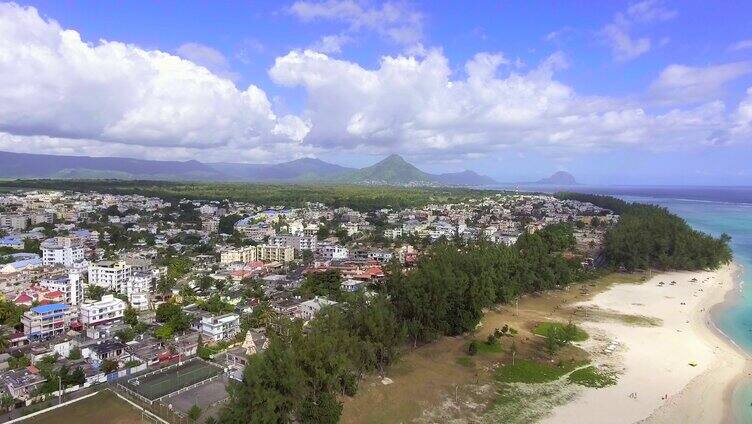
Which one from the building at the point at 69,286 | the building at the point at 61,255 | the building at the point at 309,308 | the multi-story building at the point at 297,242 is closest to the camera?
the building at the point at 309,308

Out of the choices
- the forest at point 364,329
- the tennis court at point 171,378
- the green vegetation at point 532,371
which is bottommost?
the tennis court at point 171,378

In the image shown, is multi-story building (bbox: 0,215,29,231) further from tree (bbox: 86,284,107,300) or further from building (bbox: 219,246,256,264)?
tree (bbox: 86,284,107,300)

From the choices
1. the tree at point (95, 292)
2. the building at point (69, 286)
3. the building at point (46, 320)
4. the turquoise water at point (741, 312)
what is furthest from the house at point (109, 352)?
the turquoise water at point (741, 312)

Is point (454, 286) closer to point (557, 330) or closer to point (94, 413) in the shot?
point (557, 330)

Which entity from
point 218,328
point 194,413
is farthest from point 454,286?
point 194,413

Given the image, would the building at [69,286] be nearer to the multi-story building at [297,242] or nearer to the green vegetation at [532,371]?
the multi-story building at [297,242]

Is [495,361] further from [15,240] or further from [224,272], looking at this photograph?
[15,240]

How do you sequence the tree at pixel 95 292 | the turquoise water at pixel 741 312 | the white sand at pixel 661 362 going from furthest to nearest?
the tree at pixel 95 292 → the turquoise water at pixel 741 312 → the white sand at pixel 661 362
